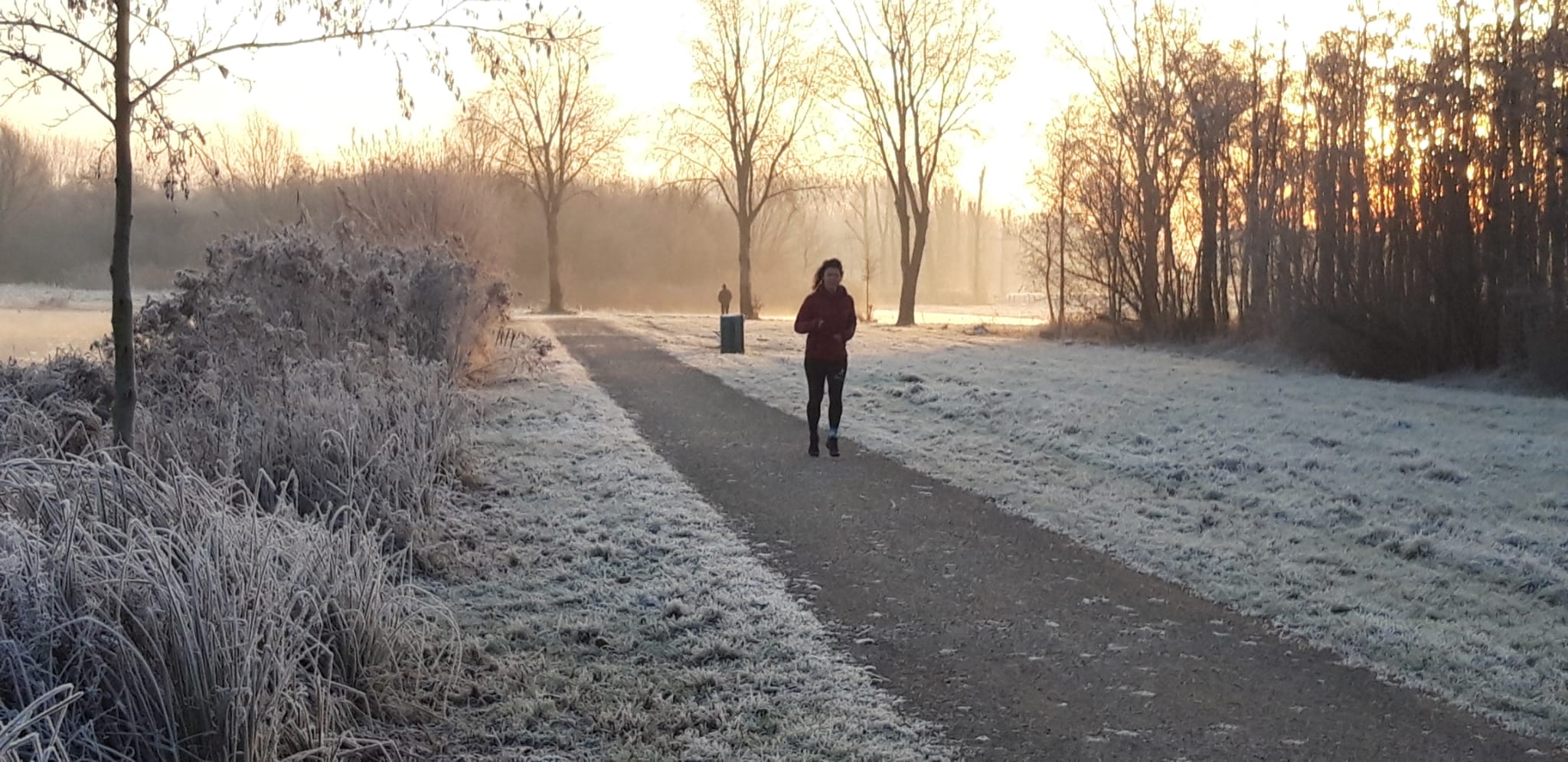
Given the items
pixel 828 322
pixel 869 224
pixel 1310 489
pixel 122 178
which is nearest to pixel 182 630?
pixel 122 178

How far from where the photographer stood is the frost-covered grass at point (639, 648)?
399 cm

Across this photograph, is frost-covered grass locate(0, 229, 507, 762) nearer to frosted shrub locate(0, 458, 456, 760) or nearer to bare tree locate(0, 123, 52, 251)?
frosted shrub locate(0, 458, 456, 760)

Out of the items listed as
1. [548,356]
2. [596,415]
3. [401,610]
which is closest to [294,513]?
[401,610]

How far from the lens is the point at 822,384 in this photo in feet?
33.8

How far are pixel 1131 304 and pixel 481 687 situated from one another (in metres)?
31.4

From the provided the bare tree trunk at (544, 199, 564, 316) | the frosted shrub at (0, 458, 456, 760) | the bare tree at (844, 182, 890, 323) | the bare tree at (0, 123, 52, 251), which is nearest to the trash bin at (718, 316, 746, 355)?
the frosted shrub at (0, 458, 456, 760)

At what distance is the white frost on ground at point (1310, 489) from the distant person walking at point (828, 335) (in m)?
0.78

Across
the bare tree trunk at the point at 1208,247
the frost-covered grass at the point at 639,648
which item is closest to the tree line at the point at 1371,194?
the bare tree trunk at the point at 1208,247

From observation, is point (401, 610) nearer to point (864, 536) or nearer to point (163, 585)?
point (163, 585)

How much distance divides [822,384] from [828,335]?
20.7 inches

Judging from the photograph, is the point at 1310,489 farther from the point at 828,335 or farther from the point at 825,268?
the point at 825,268

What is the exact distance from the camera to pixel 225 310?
9258 millimetres

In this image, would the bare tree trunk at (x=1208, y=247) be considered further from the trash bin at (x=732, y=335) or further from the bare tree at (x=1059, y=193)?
the trash bin at (x=732, y=335)

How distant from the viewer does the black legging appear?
10.2 m
